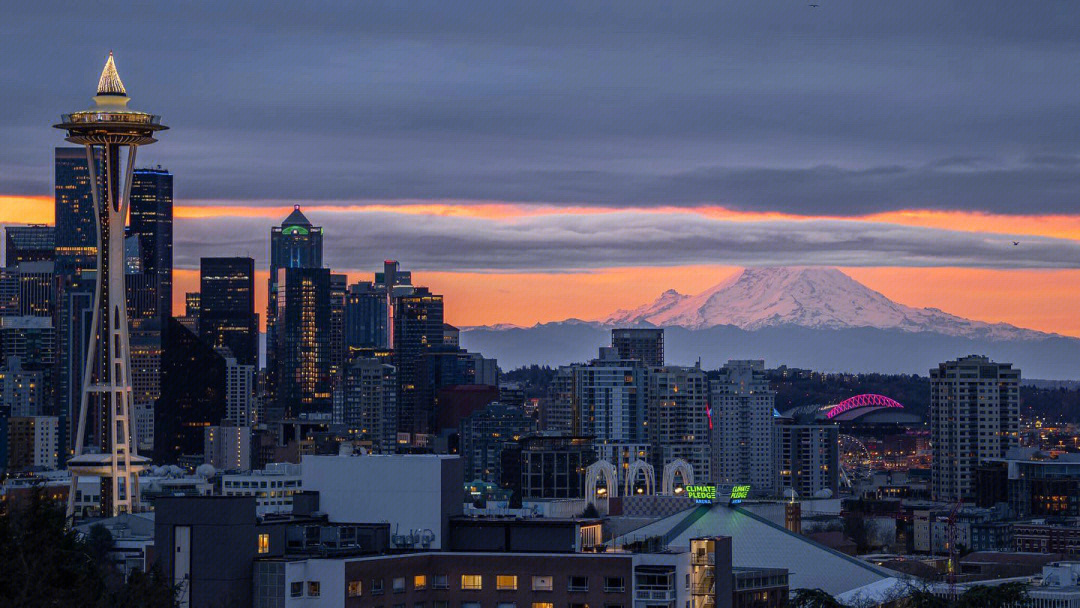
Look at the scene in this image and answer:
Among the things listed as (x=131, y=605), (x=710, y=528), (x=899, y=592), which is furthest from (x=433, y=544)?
(x=710, y=528)

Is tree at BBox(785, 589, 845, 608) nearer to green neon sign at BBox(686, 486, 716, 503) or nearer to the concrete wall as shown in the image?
the concrete wall

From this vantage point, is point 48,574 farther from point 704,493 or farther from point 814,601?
point 704,493

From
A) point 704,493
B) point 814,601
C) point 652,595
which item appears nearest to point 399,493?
point 652,595

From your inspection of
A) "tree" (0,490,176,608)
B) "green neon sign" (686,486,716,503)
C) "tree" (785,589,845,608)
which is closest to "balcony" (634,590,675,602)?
"tree" (785,589,845,608)

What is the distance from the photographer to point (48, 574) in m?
67.9

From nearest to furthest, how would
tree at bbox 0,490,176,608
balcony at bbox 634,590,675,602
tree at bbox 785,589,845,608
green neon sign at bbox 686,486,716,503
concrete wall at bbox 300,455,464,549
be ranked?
tree at bbox 0,490,176,608 → balcony at bbox 634,590,675,602 → concrete wall at bbox 300,455,464,549 → tree at bbox 785,589,845,608 → green neon sign at bbox 686,486,716,503

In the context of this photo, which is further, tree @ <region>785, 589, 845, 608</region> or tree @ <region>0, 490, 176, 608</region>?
tree @ <region>785, 589, 845, 608</region>

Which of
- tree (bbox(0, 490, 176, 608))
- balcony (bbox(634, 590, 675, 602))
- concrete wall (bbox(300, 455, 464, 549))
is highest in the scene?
concrete wall (bbox(300, 455, 464, 549))

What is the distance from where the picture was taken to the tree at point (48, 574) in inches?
2589

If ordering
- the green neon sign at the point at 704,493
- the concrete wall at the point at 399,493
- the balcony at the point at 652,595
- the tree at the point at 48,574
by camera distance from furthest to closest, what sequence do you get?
the green neon sign at the point at 704,493, the concrete wall at the point at 399,493, the balcony at the point at 652,595, the tree at the point at 48,574

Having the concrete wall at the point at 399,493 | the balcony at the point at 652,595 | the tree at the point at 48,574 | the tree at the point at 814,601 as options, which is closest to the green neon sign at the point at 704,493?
the tree at the point at 814,601

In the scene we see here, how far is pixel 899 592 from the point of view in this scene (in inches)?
5458

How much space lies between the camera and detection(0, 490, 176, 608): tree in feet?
216

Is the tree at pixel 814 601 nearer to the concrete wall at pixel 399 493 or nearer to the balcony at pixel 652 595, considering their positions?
the balcony at pixel 652 595
